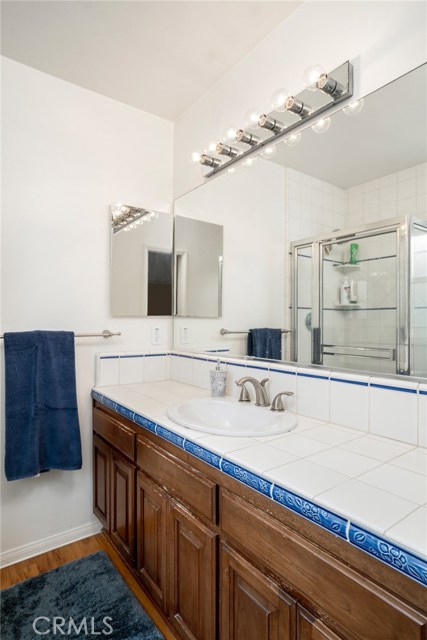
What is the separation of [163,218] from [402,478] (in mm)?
1913

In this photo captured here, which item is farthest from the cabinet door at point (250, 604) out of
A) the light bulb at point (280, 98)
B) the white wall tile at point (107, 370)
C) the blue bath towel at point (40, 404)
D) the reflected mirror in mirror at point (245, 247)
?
the light bulb at point (280, 98)

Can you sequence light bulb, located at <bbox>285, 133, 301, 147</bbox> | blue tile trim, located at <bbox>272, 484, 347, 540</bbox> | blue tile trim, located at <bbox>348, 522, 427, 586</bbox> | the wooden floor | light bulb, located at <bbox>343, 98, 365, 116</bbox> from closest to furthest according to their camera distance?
blue tile trim, located at <bbox>348, 522, 427, 586</bbox> → blue tile trim, located at <bbox>272, 484, 347, 540</bbox> → light bulb, located at <bbox>343, 98, 365, 116</bbox> → light bulb, located at <bbox>285, 133, 301, 147</bbox> → the wooden floor

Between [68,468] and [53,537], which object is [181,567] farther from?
[53,537]

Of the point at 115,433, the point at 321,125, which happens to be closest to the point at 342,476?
the point at 115,433

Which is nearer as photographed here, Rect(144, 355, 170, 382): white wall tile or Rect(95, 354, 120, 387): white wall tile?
Rect(95, 354, 120, 387): white wall tile

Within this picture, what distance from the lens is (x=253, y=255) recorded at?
1.71 meters

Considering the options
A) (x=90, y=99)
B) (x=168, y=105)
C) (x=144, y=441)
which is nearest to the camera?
(x=144, y=441)

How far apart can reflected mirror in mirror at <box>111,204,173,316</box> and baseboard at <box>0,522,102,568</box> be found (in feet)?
3.99

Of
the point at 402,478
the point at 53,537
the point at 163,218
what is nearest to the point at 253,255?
the point at 163,218

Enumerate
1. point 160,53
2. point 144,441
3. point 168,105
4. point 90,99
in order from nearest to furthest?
point 144,441
point 160,53
point 90,99
point 168,105

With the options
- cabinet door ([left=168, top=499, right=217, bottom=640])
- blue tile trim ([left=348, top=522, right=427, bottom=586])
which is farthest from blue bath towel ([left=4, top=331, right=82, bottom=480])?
blue tile trim ([left=348, top=522, right=427, bottom=586])

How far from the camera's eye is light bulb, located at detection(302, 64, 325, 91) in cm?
130

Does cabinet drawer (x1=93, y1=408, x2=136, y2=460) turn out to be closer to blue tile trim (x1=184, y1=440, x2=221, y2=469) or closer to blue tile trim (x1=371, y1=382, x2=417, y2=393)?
blue tile trim (x1=184, y1=440, x2=221, y2=469)

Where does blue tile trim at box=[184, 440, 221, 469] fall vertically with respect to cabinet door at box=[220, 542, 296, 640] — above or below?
above
